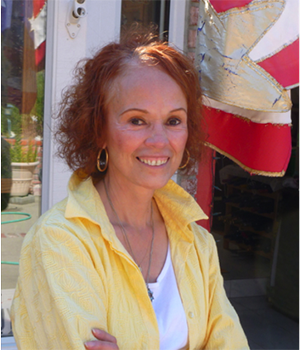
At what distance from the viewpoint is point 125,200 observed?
1.62 metres

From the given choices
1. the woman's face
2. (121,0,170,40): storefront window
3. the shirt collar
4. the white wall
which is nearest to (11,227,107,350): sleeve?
the shirt collar

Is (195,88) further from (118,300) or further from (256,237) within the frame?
(256,237)

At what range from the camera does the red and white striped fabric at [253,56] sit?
1836mm

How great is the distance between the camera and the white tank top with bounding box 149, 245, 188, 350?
56.5 inches

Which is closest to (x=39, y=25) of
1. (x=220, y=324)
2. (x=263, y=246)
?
(x=220, y=324)

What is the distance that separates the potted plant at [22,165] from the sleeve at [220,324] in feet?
5.43

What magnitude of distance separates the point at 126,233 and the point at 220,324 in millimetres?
512

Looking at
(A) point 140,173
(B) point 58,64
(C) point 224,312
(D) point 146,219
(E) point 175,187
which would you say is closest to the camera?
(A) point 140,173

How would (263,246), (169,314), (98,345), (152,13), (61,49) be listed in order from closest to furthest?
(98,345) → (169,314) → (61,49) → (152,13) → (263,246)

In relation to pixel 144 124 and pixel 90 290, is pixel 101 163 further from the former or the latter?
pixel 90 290

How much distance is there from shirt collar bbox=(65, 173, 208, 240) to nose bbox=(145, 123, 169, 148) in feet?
0.92

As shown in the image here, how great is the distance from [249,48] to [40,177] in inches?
67.6

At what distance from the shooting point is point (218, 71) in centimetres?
188

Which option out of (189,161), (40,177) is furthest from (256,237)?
(189,161)
